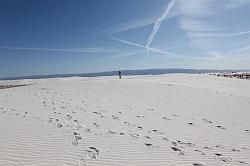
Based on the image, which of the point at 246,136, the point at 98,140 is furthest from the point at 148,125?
the point at 246,136

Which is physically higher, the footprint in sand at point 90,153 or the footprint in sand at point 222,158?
the footprint in sand at point 90,153

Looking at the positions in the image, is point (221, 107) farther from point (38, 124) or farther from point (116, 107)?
point (38, 124)

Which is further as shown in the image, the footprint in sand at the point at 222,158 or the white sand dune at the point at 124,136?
the footprint in sand at the point at 222,158

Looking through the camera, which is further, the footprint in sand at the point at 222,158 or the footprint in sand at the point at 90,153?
the footprint in sand at the point at 222,158

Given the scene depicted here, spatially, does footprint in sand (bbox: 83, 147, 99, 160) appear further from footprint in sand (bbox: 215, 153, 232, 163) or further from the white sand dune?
footprint in sand (bbox: 215, 153, 232, 163)

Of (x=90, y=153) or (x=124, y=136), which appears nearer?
(x=90, y=153)

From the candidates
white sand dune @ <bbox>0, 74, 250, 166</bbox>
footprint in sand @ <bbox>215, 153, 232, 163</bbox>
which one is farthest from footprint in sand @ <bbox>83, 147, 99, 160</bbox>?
footprint in sand @ <bbox>215, 153, 232, 163</bbox>

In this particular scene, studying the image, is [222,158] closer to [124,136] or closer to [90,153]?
[124,136]

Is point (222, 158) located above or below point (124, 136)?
below

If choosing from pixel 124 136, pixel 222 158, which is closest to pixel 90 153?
pixel 124 136

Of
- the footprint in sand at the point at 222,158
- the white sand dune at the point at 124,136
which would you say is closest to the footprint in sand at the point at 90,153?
the white sand dune at the point at 124,136

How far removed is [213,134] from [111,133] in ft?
11.3

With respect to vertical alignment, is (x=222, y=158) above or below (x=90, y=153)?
below

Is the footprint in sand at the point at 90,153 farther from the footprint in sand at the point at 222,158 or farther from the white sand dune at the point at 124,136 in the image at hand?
the footprint in sand at the point at 222,158
